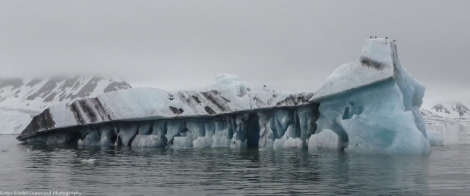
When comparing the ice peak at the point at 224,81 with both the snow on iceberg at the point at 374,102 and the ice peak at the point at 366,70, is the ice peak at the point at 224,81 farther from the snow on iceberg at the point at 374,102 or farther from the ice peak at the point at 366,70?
the ice peak at the point at 366,70

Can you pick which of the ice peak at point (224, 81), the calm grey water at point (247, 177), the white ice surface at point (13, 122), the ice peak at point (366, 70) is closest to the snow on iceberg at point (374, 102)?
the ice peak at point (366, 70)

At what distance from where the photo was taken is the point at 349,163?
73.6 feet

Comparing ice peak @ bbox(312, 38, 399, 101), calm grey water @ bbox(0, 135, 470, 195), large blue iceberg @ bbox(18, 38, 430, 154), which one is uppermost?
ice peak @ bbox(312, 38, 399, 101)

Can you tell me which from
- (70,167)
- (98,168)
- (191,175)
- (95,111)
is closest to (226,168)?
(191,175)

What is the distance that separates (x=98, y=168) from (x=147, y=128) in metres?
17.9

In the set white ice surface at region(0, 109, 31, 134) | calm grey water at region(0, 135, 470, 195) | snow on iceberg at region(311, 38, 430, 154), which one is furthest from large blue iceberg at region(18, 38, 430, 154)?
white ice surface at region(0, 109, 31, 134)

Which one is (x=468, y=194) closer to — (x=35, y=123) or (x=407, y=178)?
(x=407, y=178)

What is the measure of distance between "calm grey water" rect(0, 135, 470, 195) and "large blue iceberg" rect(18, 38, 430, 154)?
4662mm

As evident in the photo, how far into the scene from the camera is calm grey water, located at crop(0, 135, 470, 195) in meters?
14.5

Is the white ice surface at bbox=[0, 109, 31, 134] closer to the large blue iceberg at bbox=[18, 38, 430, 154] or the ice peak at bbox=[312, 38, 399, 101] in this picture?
the large blue iceberg at bbox=[18, 38, 430, 154]

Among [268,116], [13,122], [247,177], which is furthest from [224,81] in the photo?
[13,122]

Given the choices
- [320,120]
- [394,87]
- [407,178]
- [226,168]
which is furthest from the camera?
[320,120]

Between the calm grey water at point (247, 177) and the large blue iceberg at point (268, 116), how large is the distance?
4662 millimetres

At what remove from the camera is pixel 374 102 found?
97.2 ft
